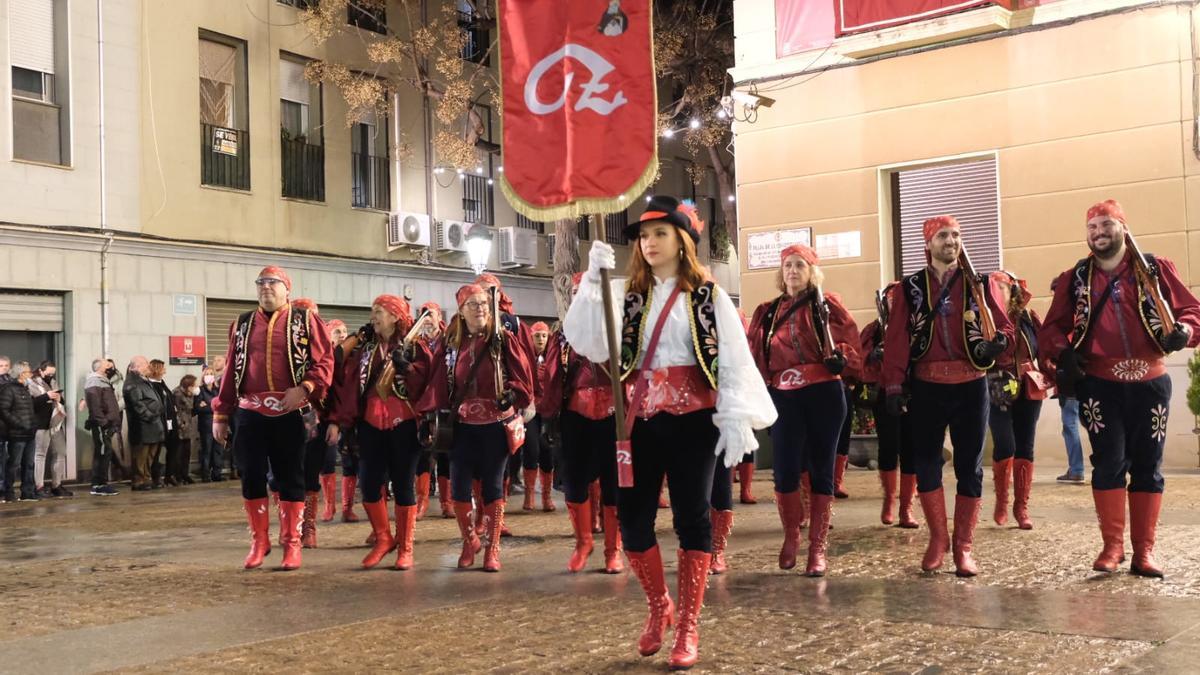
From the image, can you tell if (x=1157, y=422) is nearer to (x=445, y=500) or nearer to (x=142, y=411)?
(x=445, y=500)

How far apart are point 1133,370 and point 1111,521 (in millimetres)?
909

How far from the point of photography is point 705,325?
5.44m

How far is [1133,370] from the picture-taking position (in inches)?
282

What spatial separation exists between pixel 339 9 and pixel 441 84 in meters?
3.05

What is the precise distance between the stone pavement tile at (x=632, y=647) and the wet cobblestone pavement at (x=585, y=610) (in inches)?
0.6

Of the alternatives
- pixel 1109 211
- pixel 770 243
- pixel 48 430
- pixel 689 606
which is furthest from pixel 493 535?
pixel 48 430

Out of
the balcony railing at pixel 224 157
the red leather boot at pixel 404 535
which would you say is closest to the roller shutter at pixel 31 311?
the balcony railing at pixel 224 157

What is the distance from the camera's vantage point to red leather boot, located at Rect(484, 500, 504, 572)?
8.34 m

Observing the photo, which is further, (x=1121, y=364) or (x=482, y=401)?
(x=482, y=401)

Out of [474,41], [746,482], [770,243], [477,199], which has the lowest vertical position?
[746,482]

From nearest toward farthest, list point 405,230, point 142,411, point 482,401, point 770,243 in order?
point 482,401, point 142,411, point 770,243, point 405,230

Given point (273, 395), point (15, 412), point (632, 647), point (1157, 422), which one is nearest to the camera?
point (632, 647)

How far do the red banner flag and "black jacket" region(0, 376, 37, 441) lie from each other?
39.1ft

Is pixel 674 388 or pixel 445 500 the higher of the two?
pixel 674 388
